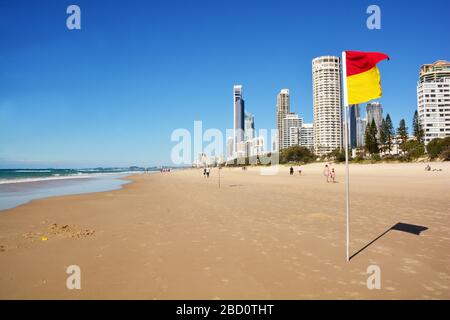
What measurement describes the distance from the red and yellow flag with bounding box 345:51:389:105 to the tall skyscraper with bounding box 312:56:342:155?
187658 mm

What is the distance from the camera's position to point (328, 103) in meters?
186

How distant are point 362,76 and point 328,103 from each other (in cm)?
19675

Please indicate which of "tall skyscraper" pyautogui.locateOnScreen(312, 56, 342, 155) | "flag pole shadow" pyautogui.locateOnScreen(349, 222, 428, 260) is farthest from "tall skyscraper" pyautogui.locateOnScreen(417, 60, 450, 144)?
"flag pole shadow" pyautogui.locateOnScreen(349, 222, 428, 260)

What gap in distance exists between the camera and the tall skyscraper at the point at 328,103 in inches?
7323

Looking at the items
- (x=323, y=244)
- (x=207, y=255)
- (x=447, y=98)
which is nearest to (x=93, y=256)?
(x=207, y=255)

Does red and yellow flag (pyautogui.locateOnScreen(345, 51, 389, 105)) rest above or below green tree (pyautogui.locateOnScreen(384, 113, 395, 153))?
below

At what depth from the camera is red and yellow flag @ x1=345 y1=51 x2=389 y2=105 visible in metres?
5.98

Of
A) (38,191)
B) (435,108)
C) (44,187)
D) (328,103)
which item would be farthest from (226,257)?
(328,103)

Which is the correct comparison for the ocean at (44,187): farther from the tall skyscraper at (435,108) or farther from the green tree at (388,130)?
the tall skyscraper at (435,108)

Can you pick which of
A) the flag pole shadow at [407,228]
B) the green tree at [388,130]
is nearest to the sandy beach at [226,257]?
the flag pole shadow at [407,228]

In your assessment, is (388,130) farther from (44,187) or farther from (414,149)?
(44,187)

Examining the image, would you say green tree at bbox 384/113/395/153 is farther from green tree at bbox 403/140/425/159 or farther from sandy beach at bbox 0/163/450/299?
sandy beach at bbox 0/163/450/299

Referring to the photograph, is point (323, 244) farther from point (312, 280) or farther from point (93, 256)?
point (93, 256)
